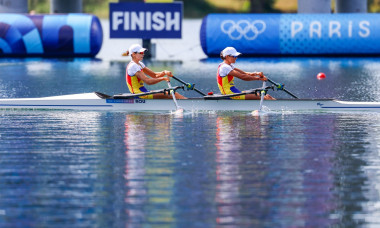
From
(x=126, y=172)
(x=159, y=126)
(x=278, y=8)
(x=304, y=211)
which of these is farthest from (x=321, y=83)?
(x=278, y=8)

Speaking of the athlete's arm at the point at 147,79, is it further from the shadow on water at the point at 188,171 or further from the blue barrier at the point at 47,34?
the blue barrier at the point at 47,34

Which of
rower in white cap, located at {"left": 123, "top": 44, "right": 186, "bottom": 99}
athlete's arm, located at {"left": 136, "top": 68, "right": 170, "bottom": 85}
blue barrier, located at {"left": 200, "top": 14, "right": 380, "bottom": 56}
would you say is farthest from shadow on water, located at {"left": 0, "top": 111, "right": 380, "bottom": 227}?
blue barrier, located at {"left": 200, "top": 14, "right": 380, "bottom": 56}

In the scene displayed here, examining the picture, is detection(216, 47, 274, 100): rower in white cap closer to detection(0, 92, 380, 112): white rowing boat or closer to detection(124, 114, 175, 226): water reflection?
detection(0, 92, 380, 112): white rowing boat

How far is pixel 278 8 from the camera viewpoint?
89.8 meters

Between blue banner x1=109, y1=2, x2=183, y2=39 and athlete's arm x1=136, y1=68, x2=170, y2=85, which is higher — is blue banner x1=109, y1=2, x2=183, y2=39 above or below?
above

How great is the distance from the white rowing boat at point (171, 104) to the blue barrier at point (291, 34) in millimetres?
19894

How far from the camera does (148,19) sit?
4109cm

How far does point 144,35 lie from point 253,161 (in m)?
27.7

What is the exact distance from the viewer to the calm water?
10578 mm

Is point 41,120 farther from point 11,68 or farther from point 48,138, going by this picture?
point 11,68

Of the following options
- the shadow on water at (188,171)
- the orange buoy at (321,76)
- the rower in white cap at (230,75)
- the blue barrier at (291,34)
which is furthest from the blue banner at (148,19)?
the shadow on water at (188,171)

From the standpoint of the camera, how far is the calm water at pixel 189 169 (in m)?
10.6

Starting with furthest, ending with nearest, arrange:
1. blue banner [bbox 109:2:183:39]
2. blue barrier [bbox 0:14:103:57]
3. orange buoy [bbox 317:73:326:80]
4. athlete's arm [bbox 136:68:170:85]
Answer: blue banner [bbox 109:2:183:39]
blue barrier [bbox 0:14:103:57]
orange buoy [bbox 317:73:326:80]
athlete's arm [bbox 136:68:170:85]

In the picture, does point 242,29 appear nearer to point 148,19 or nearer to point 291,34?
point 291,34
